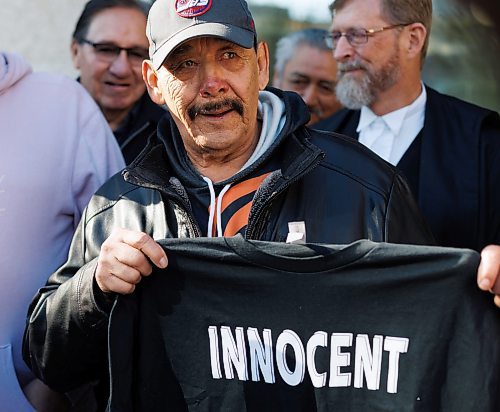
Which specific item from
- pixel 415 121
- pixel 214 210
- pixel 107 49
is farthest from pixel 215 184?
pixel 107 49

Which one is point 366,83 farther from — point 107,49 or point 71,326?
point 71,326

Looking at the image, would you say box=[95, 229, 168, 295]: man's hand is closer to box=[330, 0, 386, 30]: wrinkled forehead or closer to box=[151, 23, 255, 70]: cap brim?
box=[151, 23, 255, 70]: cap brim

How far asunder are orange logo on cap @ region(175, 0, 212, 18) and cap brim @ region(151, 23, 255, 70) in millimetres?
44

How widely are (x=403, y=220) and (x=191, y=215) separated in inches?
21.3

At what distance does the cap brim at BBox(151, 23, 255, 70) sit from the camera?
268 centimetres

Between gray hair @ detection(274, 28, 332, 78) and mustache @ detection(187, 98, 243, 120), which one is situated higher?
gray hair @ detection(274, 28, 332, 78)

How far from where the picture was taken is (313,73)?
4973 millimetres

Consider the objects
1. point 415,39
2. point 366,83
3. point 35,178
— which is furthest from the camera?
point 415,39

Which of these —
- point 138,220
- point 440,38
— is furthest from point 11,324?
point 440,38

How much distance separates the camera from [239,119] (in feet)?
8.91

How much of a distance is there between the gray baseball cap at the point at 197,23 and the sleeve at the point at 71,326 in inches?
21.5

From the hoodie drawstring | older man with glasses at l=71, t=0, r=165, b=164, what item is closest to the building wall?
older man with glasses at l=71, t=0, r=165, b=164

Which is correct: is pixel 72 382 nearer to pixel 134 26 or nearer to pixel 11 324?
pixel 11 324

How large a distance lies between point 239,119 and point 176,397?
28.5 inches
